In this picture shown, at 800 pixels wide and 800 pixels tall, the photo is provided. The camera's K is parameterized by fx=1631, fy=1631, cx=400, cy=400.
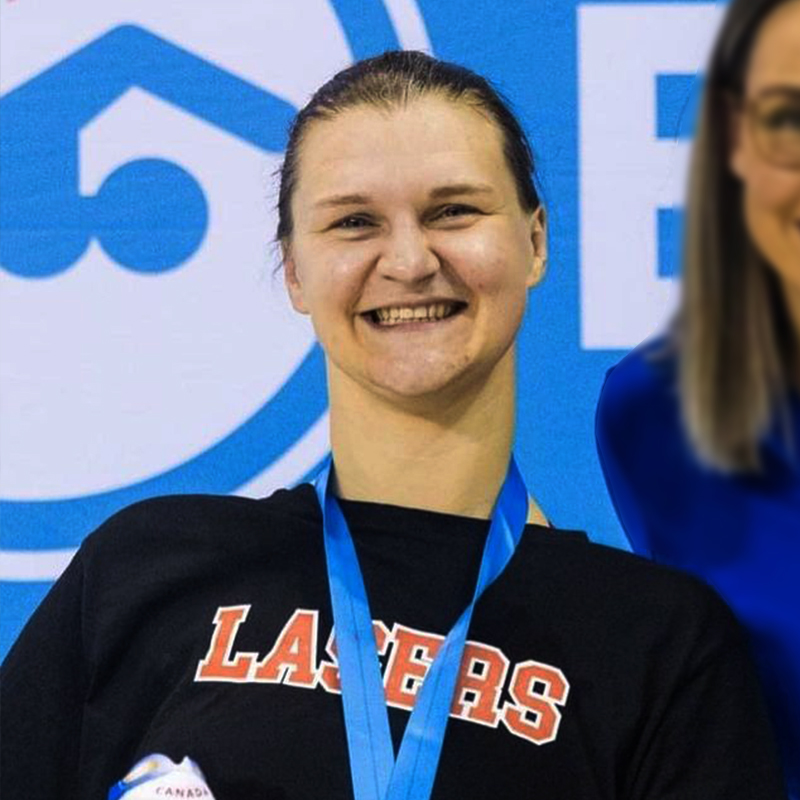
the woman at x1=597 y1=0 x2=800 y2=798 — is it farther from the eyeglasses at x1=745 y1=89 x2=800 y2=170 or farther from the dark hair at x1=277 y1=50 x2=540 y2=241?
the dark hair at x1=277 y1=50 x2=540 y2=241

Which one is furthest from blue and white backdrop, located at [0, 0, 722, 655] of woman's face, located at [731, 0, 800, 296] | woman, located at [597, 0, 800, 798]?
woman's face, located at [731, 0, 800, 296]

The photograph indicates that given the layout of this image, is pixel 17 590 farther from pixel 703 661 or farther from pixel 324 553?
pixel 703 661

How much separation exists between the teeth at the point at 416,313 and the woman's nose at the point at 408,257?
0.03 meters

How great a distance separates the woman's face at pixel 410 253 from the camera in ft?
4.87

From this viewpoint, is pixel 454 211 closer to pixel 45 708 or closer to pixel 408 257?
pixel 408 257

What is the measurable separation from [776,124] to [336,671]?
2.57 feet

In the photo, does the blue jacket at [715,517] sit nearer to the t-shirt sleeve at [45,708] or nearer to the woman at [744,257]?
the woman at [744,257]

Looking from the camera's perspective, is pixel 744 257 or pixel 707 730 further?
pixel 707 730

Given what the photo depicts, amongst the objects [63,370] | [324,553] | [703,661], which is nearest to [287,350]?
[63,370]

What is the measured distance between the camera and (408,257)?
4.85 ft

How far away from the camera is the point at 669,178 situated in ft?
6.02

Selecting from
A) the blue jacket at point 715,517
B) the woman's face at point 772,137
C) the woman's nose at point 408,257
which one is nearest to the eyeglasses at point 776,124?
the woman's face at point 772,137

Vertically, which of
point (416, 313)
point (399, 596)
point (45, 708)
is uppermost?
point (416, 313)

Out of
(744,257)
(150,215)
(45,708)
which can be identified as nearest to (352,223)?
(150,215)
